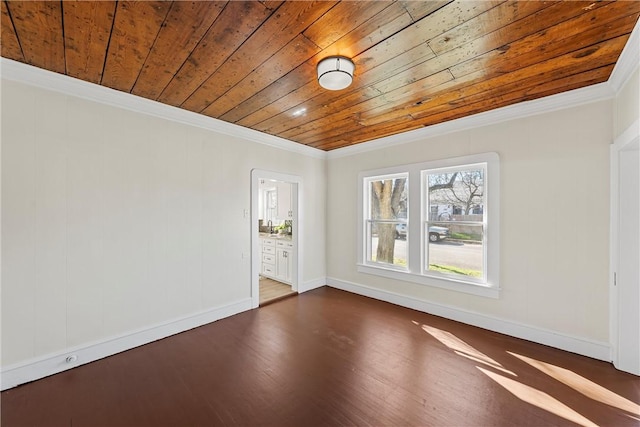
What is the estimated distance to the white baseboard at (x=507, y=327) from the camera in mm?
2602

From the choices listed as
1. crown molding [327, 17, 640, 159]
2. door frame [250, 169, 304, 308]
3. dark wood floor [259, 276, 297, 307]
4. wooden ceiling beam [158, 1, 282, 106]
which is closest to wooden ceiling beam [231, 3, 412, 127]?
wooden ceiling beam [158, 1, 282, 106]

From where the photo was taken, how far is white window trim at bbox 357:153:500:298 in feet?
10.4

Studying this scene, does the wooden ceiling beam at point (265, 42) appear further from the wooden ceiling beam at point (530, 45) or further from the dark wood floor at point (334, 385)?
the dark wood floor at point (334, 385)

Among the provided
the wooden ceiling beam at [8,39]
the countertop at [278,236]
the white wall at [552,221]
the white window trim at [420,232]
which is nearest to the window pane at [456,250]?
the white window trim at [420,232]

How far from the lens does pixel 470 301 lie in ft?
11.0

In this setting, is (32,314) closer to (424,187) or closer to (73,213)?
(73,213)

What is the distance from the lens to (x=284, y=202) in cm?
538

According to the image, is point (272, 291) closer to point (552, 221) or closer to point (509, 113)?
point (552, 221)

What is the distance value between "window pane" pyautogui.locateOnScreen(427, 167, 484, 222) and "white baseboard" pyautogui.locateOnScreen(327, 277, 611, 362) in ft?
3.99

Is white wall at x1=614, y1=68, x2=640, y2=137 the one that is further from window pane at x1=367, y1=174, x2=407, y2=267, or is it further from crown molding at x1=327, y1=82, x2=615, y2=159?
window pane at x1=367, y1=174, x2=407, y2=267

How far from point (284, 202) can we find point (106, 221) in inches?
122

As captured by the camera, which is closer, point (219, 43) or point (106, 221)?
point (219, 43)

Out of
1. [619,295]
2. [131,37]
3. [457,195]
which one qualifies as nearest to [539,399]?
[619,295]

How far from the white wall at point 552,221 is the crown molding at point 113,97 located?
2.98 metres
